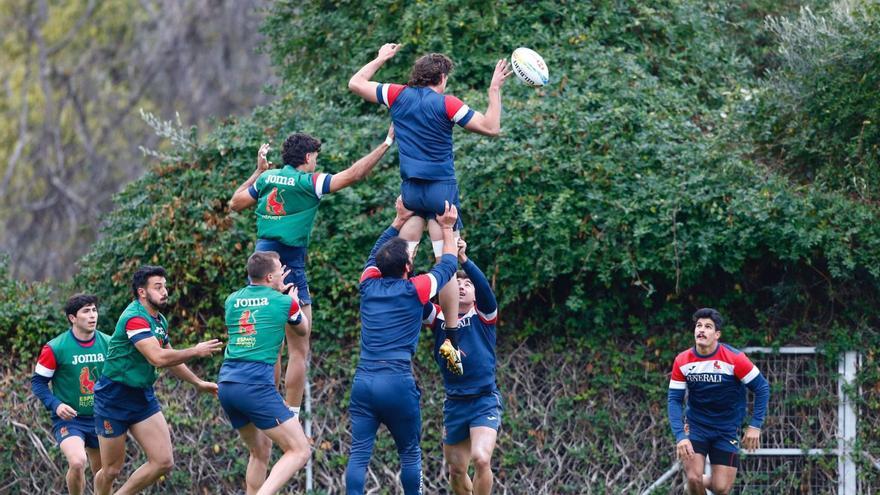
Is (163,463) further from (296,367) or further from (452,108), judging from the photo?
(452,108)

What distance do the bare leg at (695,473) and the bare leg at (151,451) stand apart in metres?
4.57

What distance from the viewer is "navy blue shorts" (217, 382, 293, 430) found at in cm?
877

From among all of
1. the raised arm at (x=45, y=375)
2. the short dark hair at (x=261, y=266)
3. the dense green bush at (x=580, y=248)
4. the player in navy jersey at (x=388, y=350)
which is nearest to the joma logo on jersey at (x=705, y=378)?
the dense green bush at (x=580, y=248)

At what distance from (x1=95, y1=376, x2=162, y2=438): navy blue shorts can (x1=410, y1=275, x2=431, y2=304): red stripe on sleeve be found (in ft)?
8.67

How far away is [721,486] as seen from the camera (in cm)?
1108

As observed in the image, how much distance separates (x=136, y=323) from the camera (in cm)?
942

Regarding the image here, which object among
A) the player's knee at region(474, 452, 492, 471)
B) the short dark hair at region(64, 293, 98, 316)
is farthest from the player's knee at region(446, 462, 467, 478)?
the short dark hair at region(64, 293, 98, 316)

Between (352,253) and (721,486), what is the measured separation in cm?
455

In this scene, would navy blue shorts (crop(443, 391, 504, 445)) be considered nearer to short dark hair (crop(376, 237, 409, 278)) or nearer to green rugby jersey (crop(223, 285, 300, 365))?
short dark hair (crop(376, 237, 409, 278))

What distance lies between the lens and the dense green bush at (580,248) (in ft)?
40.0

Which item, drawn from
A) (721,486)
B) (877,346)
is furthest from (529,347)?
(877,346)

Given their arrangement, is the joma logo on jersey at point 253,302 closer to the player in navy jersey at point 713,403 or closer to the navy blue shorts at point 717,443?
the player in navy jersey at point 713,403

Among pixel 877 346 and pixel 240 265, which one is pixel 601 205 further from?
pixel 240 265

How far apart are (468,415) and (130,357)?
2805mm
